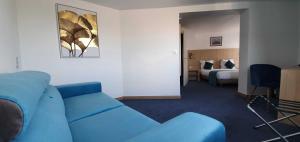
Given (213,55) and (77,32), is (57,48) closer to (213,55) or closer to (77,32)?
(77,32)

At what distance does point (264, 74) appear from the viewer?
3.48 metres

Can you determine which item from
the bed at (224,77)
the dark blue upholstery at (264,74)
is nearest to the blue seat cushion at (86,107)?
the dark blue upholstery at (264,74)

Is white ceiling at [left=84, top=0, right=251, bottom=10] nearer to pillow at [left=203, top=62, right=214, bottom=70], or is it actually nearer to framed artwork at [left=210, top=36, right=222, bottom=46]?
pillow at [left=203, top=62, right=214, bottom=70]

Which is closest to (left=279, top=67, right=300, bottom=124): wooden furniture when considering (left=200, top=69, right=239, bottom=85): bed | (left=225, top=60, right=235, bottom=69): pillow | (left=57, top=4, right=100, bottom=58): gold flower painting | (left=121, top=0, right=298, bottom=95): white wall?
(left=121, top=0, right=298, bottom=95): white wall

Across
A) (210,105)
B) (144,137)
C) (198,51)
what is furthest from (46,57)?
(198,51)

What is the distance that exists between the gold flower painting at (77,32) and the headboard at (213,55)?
529cm

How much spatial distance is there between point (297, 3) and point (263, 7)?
67 cm

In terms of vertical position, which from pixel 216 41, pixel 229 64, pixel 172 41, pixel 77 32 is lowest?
pixel 229 64

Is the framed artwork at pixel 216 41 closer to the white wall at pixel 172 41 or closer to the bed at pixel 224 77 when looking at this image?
the bed at pixel 224 77

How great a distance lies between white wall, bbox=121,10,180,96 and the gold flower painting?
761 mm

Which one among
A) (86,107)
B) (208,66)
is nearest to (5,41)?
(86,107)

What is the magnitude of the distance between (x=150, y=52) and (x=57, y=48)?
191cm

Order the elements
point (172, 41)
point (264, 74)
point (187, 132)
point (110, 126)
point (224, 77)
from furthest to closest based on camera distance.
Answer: point (224, 77), point (172, 41), point (264, 74), point (110, 126), point (187, 132)

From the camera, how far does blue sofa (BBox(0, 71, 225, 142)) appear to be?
1.95 feet
